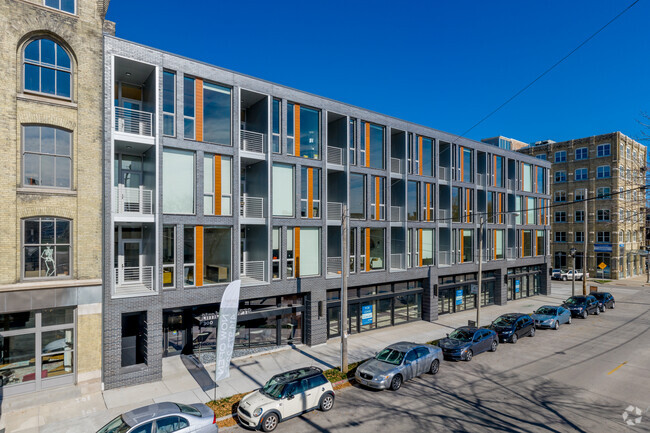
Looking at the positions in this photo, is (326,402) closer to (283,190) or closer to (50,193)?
(283,190)

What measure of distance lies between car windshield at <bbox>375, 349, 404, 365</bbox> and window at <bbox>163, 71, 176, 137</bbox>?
13279 millimetres

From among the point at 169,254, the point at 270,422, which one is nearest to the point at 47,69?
the point at 169,254

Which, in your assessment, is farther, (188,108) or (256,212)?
(256,212)

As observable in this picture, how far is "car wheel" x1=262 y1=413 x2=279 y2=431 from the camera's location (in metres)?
11.7

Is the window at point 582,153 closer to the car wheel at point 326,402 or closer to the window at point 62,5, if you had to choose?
the car wheel at point 326,402

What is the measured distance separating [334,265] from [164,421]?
1336 cm

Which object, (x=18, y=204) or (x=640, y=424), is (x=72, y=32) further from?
(x=640, y=424)

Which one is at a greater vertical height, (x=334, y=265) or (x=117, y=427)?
(x=334, y=265)

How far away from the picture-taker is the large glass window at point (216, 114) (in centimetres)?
1755

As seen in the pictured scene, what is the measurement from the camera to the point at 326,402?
13.2 m

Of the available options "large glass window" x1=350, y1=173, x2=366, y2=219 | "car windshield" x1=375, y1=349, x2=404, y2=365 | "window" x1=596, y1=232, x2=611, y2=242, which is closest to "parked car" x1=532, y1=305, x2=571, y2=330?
→ "large glass window" x1=350, y1=173, x2=366, y2=219

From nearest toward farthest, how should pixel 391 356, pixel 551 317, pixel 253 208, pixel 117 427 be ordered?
pixel 117 427
pixel 391 356
pixel 253 208
pixel 551 317

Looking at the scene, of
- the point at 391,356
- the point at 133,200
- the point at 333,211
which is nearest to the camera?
the point at 391,356

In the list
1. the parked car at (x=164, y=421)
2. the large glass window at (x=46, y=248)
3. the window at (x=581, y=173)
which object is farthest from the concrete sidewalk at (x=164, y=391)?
the window at (x=581, y=173)
